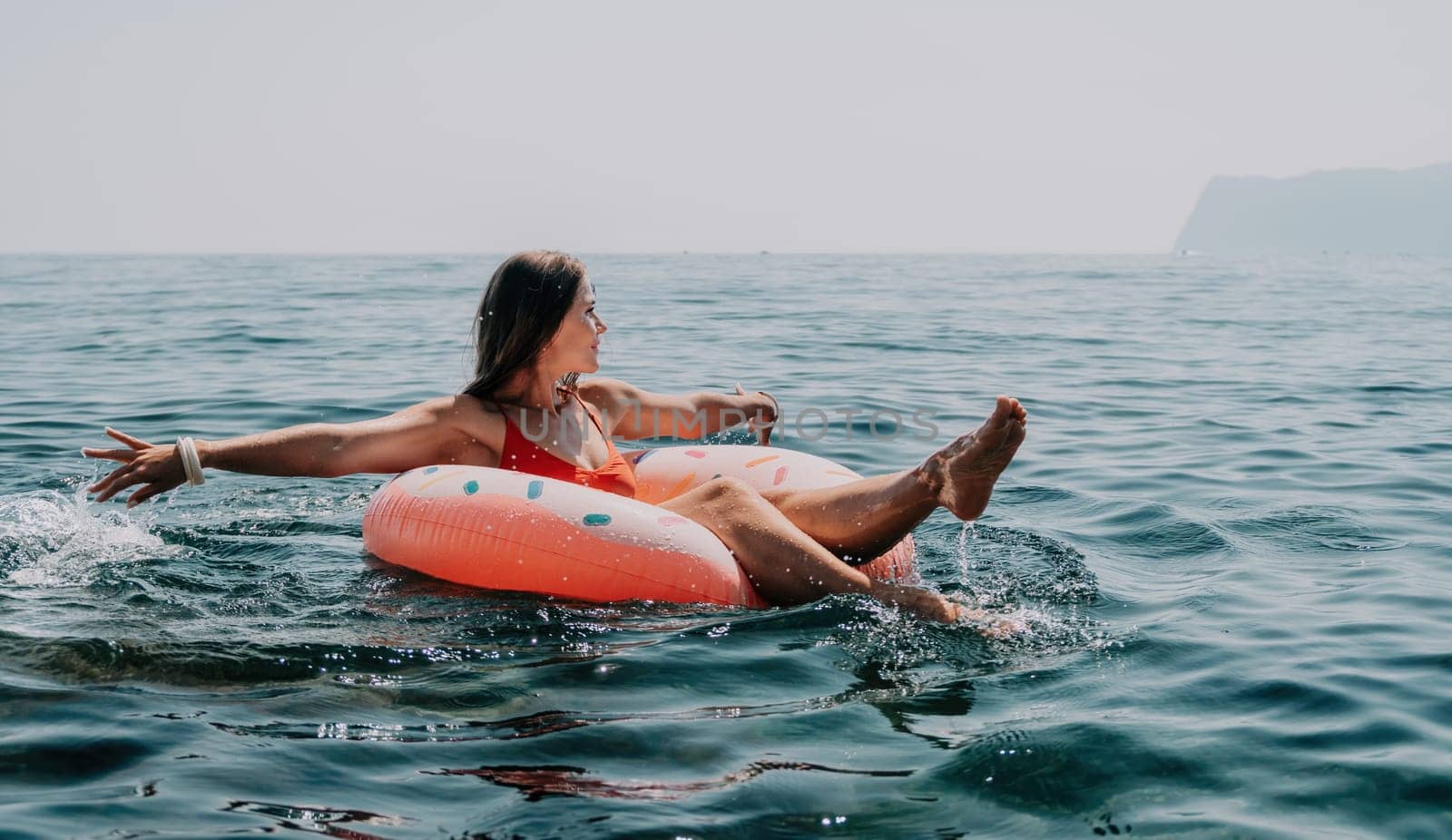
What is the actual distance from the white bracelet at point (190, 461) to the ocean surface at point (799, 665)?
1.57 ft

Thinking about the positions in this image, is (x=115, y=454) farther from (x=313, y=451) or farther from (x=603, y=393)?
(x=603, y=393)

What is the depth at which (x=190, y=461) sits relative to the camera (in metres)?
4.02

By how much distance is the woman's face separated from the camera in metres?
4.84

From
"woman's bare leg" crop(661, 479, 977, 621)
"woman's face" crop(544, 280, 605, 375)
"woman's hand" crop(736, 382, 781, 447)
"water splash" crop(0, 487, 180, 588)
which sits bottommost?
"water splash" crop(0, 487, 180, 588)

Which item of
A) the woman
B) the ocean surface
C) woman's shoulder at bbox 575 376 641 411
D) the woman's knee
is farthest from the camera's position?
woman's shoulder at bbox 575 376 641 411

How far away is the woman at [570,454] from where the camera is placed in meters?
4.05

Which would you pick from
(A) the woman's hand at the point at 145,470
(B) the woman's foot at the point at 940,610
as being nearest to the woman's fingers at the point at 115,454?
(A) the woman's hand at the point at 145,470

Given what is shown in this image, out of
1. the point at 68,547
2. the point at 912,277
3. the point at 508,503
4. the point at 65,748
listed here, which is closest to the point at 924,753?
the point at 508,503

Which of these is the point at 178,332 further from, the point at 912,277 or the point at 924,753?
the point at 912,277

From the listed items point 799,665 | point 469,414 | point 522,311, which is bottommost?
point 799,665

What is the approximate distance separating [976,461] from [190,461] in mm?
2459

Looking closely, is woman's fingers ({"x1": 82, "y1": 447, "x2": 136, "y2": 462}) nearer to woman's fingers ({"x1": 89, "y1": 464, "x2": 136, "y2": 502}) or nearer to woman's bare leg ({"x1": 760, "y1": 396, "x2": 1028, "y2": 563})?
woman's fingers ({"x1": 89, "y1": 464, "x2": 136, "y2": 502})

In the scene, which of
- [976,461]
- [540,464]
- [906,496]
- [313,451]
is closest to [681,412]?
[540,464]

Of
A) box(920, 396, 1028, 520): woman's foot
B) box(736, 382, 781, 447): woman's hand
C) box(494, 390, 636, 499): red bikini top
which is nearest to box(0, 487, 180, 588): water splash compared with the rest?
box(494, 390, 636, 499): red bikini top
